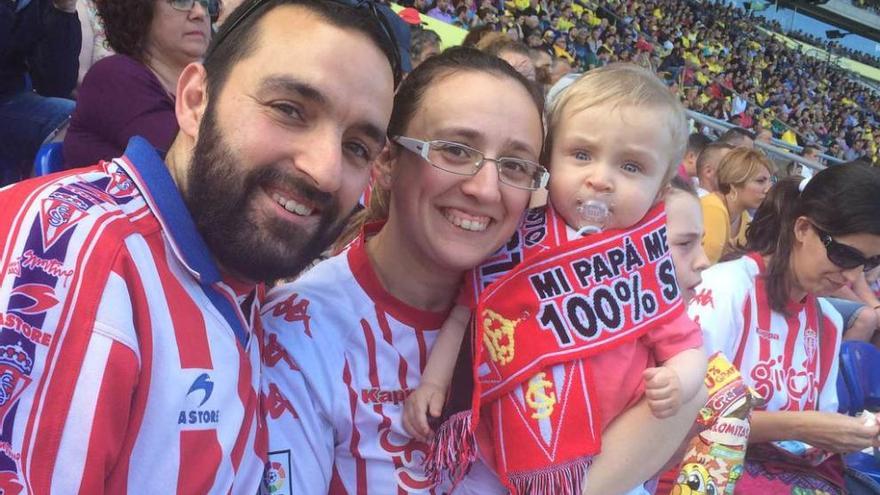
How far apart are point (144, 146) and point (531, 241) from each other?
0.97 meters

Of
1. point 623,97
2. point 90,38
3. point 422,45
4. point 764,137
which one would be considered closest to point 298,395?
point 623,97

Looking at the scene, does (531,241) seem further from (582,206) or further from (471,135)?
(471,135)

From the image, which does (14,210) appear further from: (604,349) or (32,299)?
(604,349)

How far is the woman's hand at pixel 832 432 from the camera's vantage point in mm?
2652

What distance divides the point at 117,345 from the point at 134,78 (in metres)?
1.74

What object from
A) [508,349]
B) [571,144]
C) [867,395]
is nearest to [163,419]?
[508,349]

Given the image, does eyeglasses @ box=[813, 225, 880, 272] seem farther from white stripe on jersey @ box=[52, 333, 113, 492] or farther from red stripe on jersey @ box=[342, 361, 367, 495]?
white stripe on jersey @ box=[52, 333, 113, 492]

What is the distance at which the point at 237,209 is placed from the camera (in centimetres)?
128

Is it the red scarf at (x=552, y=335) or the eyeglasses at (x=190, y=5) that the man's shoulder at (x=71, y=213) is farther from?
the eyeglasses at (x=190, y=5)

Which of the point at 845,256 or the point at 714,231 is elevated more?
the point at 845,256

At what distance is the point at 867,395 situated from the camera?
3.18m

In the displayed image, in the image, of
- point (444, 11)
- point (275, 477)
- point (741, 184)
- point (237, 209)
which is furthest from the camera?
point (444, 11)

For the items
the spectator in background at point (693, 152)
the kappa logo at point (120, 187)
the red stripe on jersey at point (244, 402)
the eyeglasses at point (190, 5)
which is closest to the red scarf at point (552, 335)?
the red stripe on jersey at point (244, 402)

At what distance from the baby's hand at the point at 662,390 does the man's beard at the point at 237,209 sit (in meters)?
0.90
